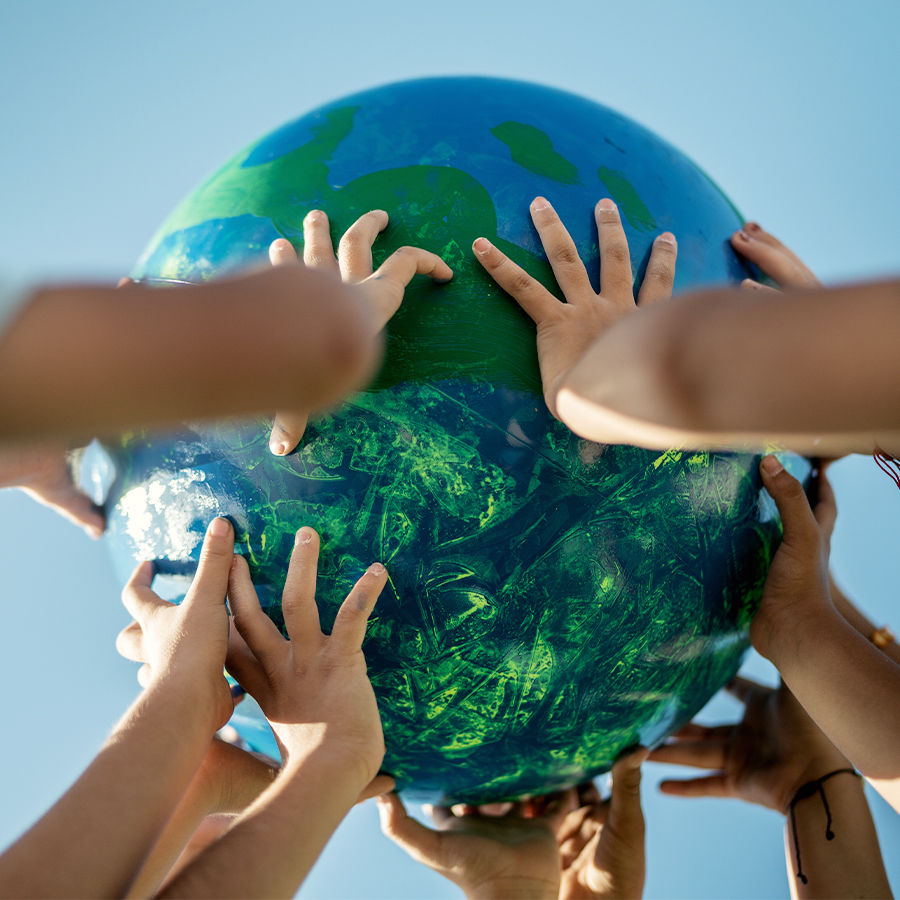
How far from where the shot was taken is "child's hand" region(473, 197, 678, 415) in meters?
1.73

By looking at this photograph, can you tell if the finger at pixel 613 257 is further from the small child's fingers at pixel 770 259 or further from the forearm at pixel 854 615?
the forearm at pixel 854 615

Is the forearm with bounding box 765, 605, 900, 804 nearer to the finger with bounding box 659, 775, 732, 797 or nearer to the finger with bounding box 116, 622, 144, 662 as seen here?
the finger with bounding box 659, 775, 732, 797

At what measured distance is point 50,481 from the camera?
7.65 ft

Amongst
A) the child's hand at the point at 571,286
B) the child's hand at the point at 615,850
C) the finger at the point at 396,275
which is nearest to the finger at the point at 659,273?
the child's hand at the point at 571,286

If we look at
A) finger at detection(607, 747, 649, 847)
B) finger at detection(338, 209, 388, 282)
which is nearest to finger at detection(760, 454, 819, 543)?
finger at detection(607, 747, 649, 847)

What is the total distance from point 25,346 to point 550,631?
1.14m

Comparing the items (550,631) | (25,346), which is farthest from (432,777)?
(25,346)

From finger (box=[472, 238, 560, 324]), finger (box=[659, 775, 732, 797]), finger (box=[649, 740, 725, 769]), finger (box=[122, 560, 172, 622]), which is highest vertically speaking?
finger (box=[472, 238, 560, 324])

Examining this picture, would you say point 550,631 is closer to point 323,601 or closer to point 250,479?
point 323,601

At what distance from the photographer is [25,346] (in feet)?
3.32

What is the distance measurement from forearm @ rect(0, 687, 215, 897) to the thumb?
86 centimetres

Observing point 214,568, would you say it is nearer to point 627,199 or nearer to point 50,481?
point 50,481

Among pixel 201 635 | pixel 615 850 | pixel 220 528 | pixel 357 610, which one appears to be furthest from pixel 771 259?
pixel 615 850

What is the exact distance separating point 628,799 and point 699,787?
0.61 m
